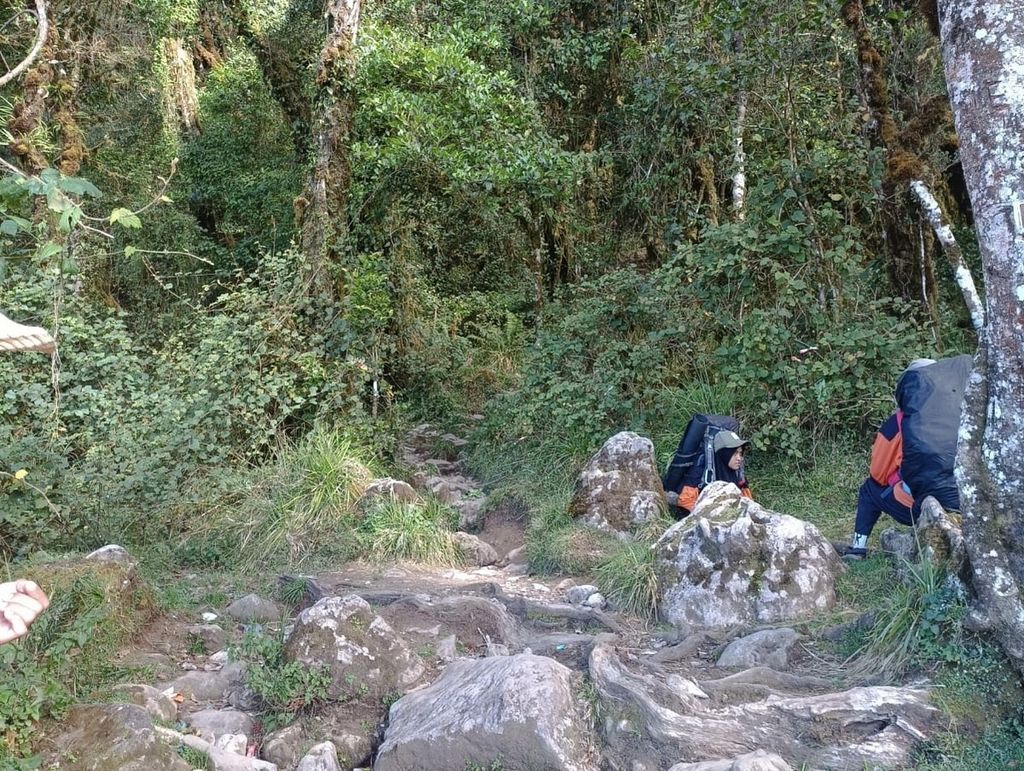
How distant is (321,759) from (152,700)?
92 centimetres

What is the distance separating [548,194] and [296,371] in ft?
11.4

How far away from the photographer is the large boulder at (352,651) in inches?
172

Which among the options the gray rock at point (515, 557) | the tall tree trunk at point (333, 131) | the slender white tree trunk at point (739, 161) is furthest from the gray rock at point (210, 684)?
the slender white tree trunk at point (739, 161)

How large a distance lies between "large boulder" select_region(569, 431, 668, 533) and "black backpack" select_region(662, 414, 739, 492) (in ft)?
0.63

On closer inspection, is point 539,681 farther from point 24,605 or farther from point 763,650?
point 24,605

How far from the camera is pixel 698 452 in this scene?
722 centimetres

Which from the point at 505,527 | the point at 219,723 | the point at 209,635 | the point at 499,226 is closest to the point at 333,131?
the point at 499,226

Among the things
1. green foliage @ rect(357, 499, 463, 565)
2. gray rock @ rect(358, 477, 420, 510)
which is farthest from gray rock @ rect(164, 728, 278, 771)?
gray rock @ rect(358, 477, 420, 510)

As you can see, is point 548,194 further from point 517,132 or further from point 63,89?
point 63,89

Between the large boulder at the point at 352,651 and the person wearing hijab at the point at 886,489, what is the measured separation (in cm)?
295

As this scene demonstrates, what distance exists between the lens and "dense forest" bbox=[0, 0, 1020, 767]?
7336 millimetres

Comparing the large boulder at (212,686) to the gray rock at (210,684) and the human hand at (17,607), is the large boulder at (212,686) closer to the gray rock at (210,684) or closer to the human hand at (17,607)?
the gray rock at (210,684)

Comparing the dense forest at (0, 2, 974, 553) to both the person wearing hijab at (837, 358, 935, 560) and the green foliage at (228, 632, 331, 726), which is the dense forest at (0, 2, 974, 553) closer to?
the person wearing hijab at (837, 358, 935, 560)

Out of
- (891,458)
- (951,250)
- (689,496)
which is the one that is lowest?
(689,496)
